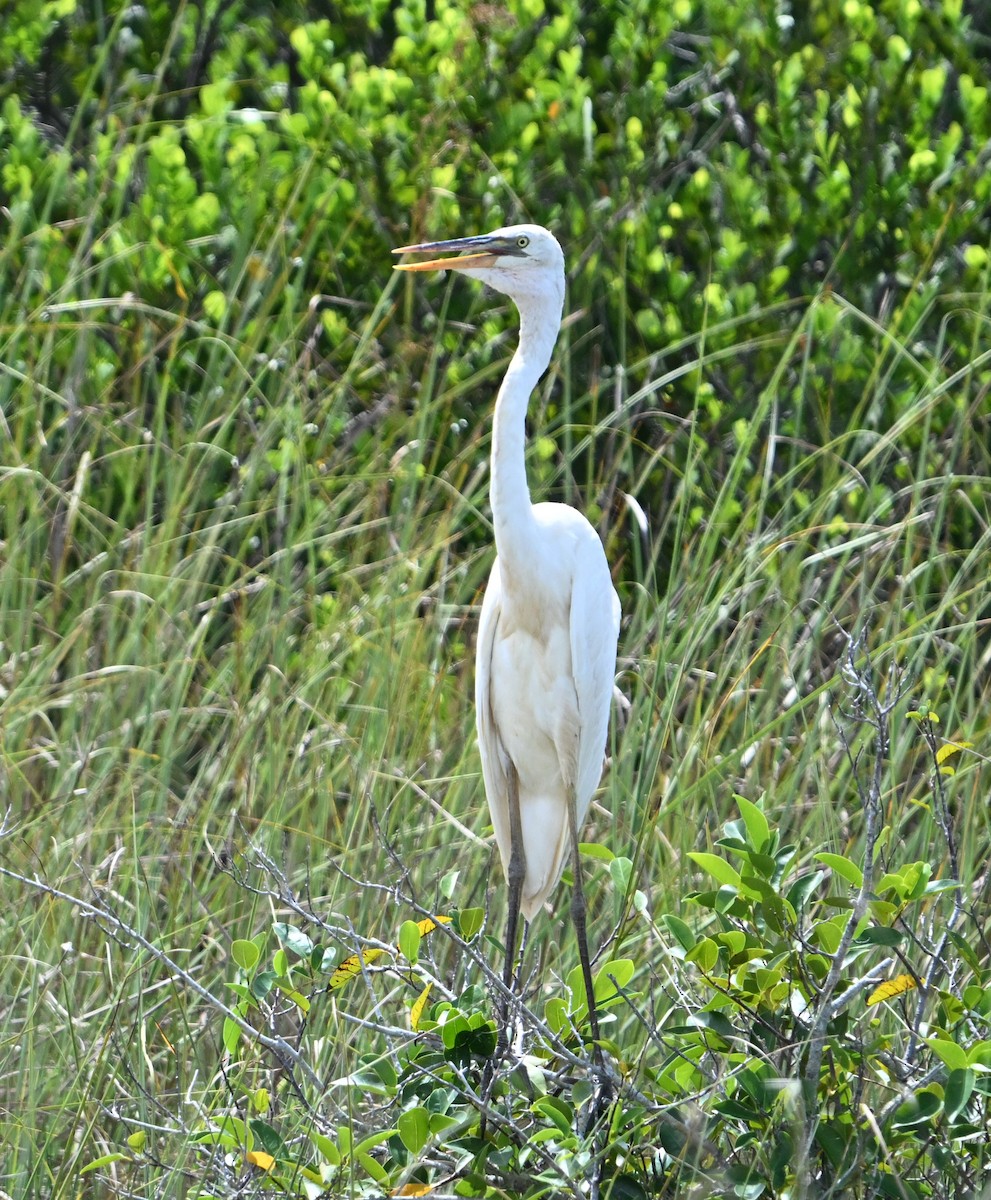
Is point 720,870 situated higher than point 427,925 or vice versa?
point 720,870

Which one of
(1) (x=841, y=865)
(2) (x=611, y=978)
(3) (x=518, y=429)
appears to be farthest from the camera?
(3) (x=518, y=429)

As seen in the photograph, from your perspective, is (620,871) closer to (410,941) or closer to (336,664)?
(410,941)

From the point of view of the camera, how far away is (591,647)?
2.60 m

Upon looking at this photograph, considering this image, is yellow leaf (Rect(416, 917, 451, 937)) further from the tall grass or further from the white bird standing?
the white bird standing

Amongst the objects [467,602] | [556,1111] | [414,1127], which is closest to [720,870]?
[556,1111]

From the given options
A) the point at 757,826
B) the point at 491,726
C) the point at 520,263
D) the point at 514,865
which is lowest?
the point at 514,865

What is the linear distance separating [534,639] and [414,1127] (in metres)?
0.98

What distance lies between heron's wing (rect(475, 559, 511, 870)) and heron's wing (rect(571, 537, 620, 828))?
0.15 m

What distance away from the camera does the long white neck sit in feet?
7.78

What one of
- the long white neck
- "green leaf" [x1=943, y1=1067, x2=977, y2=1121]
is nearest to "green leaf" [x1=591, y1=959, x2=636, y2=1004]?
"green leaf" [x1=943, y1=1067, x2=977, y2=1121]

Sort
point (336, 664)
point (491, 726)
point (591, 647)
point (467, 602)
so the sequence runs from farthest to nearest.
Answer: point (467, 602) < point (336, 664) < point (491, 726) < point (591, 647)

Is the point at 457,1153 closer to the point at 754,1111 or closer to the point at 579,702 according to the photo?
the point at 754,1111

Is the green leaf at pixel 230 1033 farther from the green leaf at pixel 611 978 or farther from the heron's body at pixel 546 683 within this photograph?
the heron's body at pixel 546 683

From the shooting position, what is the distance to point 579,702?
2615 millimetres
